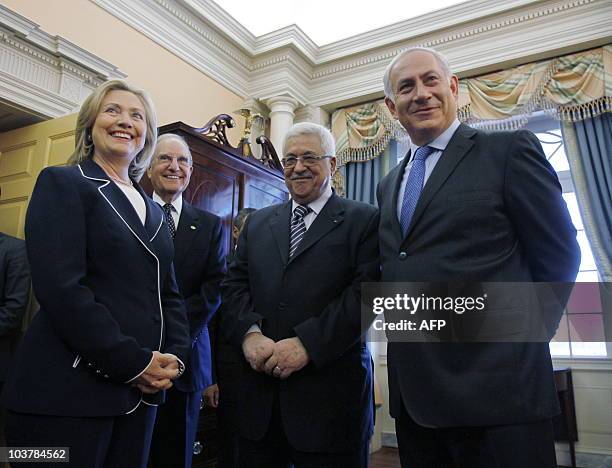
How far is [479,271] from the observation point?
930 millimetres

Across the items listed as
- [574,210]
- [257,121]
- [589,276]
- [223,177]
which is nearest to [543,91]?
[574,210]

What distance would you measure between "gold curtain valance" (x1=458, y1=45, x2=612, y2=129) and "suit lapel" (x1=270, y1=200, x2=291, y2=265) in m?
3.05

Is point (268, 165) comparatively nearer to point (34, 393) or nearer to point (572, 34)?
point (572, 34)

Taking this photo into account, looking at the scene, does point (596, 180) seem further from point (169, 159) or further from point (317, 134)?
point (169, 159)

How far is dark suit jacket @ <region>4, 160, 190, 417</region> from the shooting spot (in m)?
0.91

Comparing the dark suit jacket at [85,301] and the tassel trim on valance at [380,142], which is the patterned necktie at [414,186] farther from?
the tassel trim on valance at [380,142]

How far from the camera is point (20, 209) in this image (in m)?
2.48

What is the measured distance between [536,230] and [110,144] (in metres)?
0.96

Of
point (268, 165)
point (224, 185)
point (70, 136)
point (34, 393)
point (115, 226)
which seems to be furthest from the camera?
point (268, 165)

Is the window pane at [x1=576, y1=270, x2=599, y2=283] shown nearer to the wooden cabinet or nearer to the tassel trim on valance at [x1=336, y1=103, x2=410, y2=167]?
the tassel trim on valance at [x1=336, y1=103, x2=410, y2=167]

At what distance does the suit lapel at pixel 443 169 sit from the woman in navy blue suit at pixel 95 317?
0.60 meters

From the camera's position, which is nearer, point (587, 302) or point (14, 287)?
point (14, 287)

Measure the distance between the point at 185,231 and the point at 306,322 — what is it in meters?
0.67

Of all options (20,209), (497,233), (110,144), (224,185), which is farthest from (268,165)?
(497,233)
